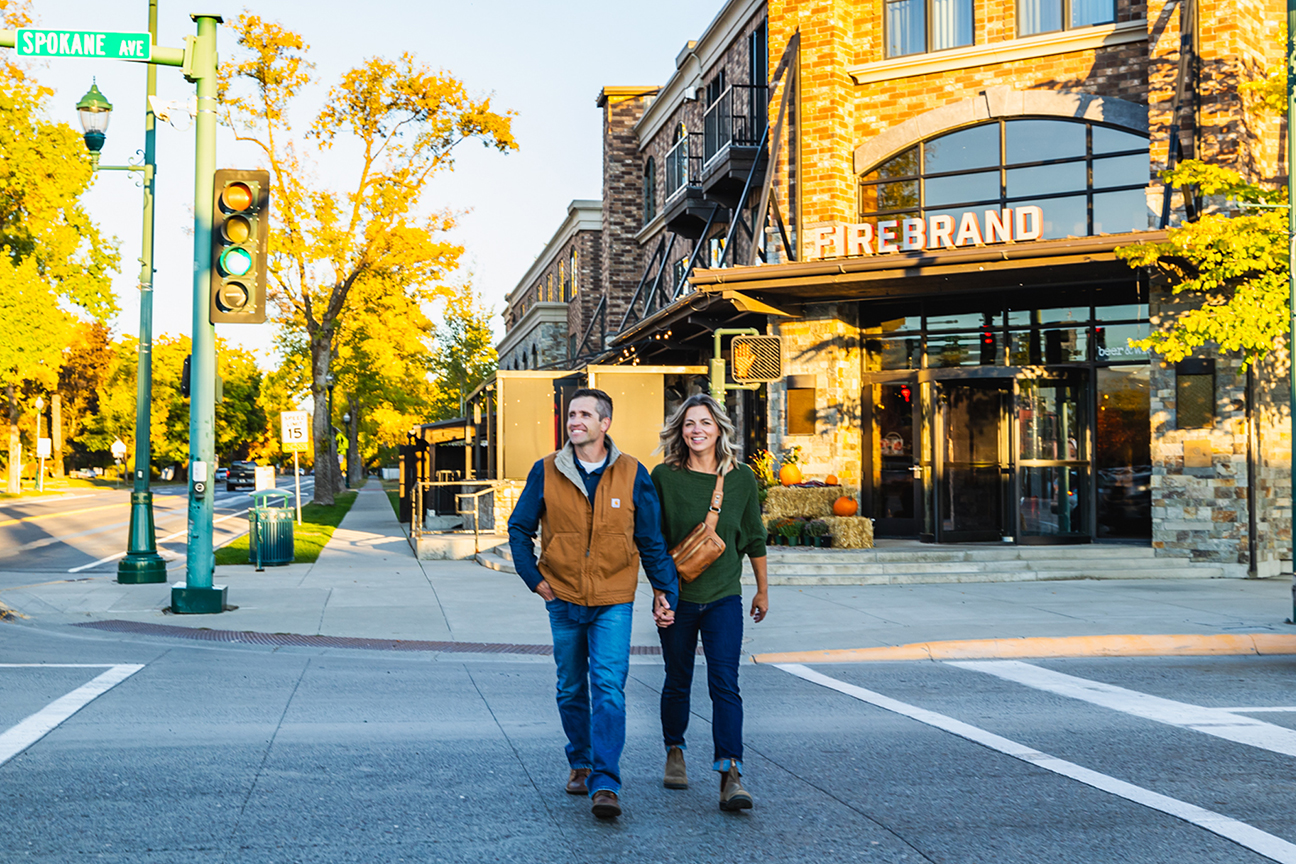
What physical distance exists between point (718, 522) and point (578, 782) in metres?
1.35

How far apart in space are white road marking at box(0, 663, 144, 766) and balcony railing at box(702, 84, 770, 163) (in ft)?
46.1

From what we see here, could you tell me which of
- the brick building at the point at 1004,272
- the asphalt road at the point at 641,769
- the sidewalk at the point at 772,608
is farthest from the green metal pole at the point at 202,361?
the brick building at the point at 1004,272

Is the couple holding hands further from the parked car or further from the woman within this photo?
the parked car

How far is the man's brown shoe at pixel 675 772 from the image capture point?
5375 mm

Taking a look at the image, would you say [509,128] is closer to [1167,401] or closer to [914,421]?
[914,421]

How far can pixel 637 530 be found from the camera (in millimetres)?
5043

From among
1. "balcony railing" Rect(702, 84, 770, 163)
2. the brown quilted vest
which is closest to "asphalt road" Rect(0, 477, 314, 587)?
"balcony railing" Rect(702, 84, 770, 163)

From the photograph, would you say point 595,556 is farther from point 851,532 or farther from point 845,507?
point 845,507

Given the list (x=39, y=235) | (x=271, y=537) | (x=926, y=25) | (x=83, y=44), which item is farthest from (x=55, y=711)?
(x=39, y=235)

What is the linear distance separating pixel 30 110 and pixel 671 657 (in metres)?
40.9

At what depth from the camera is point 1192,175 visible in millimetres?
14141

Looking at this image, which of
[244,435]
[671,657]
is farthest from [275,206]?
[244,435]

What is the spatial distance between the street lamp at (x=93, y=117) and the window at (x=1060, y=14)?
1367cm

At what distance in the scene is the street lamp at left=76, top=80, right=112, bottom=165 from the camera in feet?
51.9
